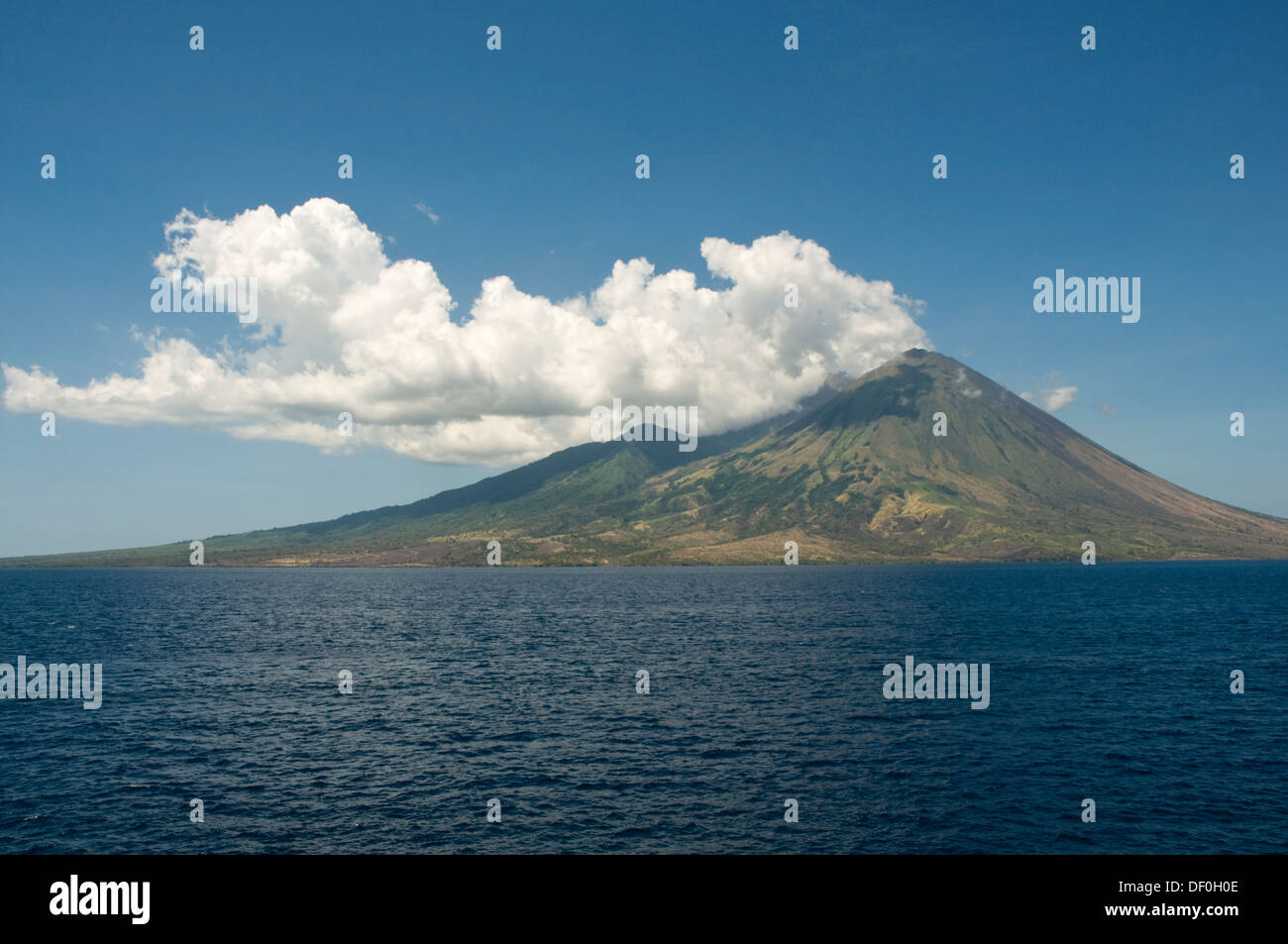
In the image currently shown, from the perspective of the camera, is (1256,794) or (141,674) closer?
(1256,794)

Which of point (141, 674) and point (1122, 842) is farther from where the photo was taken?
point (141, 674)

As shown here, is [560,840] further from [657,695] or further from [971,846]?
[657,695]

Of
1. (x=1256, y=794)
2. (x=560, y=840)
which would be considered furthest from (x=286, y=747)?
(x=1256, y=794)

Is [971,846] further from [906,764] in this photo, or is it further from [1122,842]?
[906,764]
